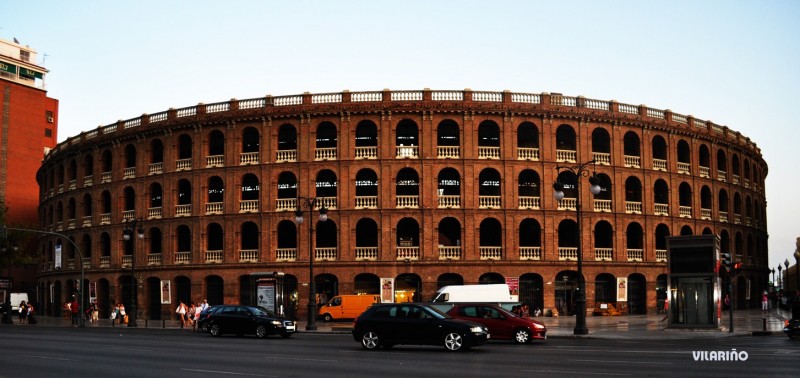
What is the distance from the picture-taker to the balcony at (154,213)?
2474 inches

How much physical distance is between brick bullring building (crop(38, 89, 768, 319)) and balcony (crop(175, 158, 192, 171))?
0.55 feet

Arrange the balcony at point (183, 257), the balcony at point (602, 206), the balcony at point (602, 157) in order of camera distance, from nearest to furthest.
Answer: the balcony at point (602, 206)
the balcony at point (602, 157)
the balcony at point (183, 257)

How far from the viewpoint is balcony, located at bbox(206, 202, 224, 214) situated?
6012 cm

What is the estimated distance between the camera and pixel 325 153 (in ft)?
190

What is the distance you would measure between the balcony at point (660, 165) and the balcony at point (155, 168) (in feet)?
118

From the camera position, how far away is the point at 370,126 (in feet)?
191

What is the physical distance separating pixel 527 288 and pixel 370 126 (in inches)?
603

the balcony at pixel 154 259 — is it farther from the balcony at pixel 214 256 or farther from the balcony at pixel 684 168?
the balcony at pixel 684 168

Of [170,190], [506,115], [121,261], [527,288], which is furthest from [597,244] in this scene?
[121,261]

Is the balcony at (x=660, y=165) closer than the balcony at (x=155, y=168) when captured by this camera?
Yes

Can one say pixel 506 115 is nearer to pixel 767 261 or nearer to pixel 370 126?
pixel 370 126

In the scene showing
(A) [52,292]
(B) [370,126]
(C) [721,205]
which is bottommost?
(A) [52,292]

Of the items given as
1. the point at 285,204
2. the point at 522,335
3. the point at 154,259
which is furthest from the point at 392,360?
the point at 154,259

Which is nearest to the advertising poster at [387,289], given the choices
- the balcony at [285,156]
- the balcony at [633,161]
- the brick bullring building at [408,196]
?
the brick bullring building at [408,196]
